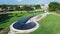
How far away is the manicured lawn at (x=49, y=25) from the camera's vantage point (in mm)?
1861

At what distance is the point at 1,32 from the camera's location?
1.93m

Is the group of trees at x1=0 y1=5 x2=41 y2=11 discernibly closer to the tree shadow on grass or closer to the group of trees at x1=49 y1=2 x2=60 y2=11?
the tree shadow on grass

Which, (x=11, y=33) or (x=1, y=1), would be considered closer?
(x=11, y=33)

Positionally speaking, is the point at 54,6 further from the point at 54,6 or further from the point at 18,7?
the point at 18,7

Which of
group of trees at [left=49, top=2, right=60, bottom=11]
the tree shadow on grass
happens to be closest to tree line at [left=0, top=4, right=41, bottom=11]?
the tree shadow on grass

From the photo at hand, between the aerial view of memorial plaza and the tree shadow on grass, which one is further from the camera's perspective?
the tree shadow on grass

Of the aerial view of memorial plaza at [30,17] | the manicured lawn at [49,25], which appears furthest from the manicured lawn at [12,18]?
the manicured lawn at [49,25]

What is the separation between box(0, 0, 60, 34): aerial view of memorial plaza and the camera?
1.88 m

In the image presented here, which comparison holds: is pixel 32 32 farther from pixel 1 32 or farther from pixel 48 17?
pixel 1 32

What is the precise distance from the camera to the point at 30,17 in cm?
198

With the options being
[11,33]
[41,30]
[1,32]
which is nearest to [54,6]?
[41,30]

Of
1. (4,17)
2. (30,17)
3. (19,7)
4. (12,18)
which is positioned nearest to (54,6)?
(30,17)

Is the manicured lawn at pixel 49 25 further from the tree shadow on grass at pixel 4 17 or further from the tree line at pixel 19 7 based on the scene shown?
the tree shadow on grass at pixel 4 17

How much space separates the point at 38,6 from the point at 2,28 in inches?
29.5
